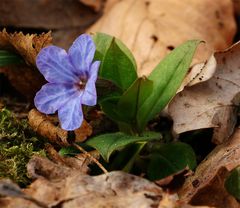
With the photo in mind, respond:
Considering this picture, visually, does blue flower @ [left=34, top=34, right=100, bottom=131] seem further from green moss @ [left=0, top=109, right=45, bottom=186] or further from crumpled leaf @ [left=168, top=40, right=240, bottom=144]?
crumpled leaf @ [left=168, top=40, right=240, bottom=144]

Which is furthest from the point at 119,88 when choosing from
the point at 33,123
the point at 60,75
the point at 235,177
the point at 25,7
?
the point at 25,7

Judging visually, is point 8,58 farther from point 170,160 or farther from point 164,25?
point 164,25

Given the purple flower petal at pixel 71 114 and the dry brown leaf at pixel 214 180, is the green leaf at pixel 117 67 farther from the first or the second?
the dry brown leaf at pixel 214 180

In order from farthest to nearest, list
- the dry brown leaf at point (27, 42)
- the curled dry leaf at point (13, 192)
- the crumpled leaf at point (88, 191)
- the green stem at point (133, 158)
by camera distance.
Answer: the dry brown leaf at point (27, 42) < the green stem at point (133, 158) < the crumpled leaf at point (88, 191) < the curled dry leaf at point (13, 192)

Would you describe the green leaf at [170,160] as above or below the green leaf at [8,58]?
above

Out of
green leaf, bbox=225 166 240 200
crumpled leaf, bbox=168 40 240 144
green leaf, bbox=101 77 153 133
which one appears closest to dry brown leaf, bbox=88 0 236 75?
crumpled leaf, bbox=168 40 240 144

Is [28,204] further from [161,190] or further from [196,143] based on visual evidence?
[196,143]

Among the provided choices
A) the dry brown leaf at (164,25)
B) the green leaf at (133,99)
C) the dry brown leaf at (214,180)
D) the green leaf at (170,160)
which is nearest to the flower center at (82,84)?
the green leaf at (133,99)

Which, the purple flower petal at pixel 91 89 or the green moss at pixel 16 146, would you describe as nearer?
the purple flower petal at pixel 91 89
